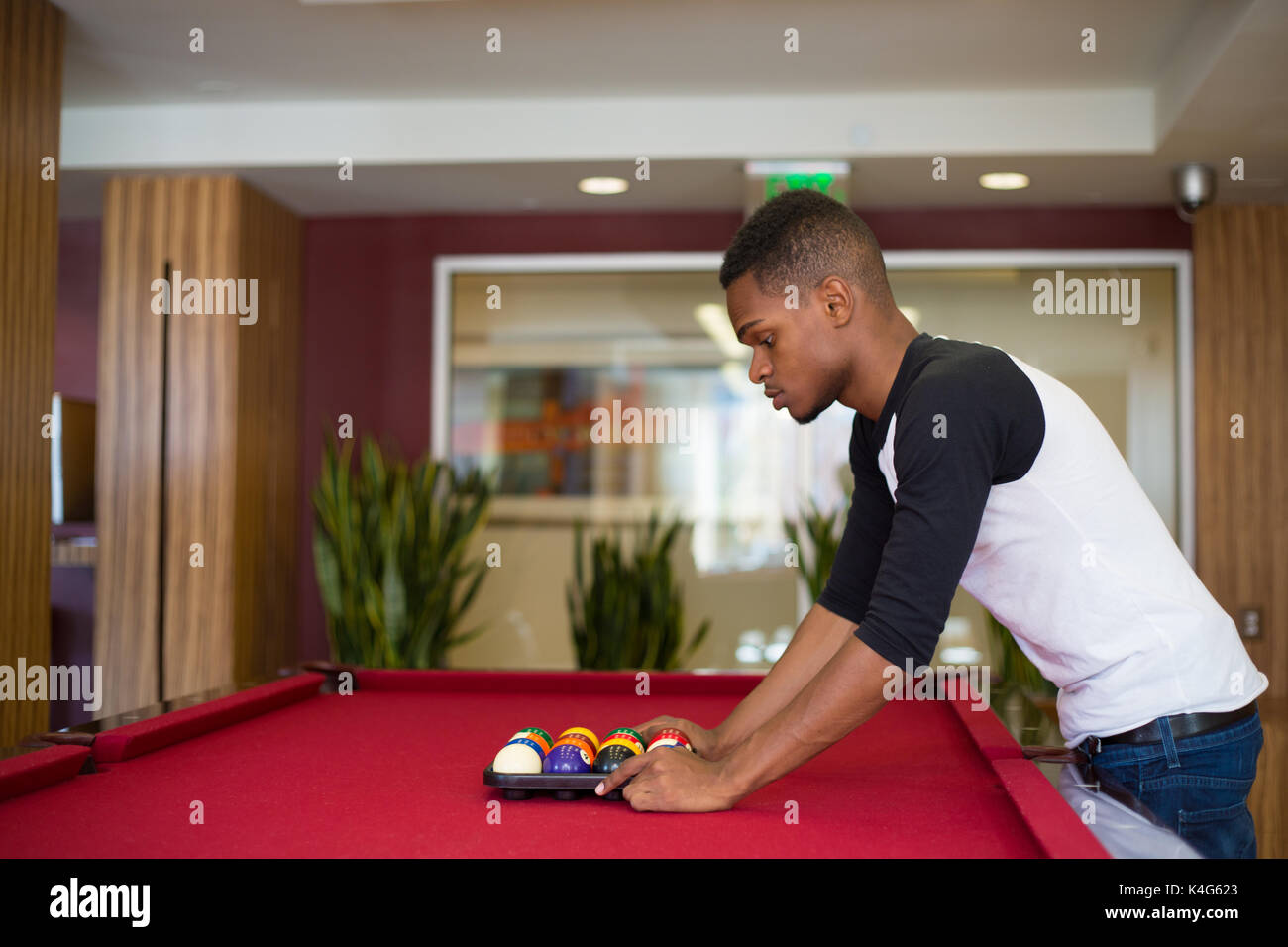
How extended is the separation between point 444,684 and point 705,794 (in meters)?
1.19

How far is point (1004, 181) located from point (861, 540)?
123 inches

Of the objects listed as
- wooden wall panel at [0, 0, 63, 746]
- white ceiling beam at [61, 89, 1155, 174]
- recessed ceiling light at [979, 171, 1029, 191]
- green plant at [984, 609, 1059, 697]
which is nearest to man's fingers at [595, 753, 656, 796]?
wooden wall panel at [0, 0, 63, 746]

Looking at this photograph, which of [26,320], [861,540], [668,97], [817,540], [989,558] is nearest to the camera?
[989,558]

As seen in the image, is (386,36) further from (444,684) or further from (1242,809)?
(1242,809)

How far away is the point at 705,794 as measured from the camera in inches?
57.2

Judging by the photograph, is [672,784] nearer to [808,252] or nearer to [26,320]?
[808,252]

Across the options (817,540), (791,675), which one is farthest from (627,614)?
(791,675)

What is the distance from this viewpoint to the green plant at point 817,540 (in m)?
4.61

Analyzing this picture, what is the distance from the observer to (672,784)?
1454 mm

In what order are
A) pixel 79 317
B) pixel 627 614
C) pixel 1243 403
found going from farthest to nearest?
1. pixel 79 317
2. pixel 1243 403
3. pixel 627 614

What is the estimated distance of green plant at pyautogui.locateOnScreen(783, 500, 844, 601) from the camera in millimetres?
4605

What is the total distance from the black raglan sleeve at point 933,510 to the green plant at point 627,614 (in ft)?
10.3

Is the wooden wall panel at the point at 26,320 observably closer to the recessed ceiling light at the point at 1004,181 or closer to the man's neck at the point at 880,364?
the man's neck at the point at 880,364

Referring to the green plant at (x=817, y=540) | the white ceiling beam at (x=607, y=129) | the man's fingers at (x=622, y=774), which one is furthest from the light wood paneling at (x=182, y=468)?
the man's fingers at (x=622, y=774)
